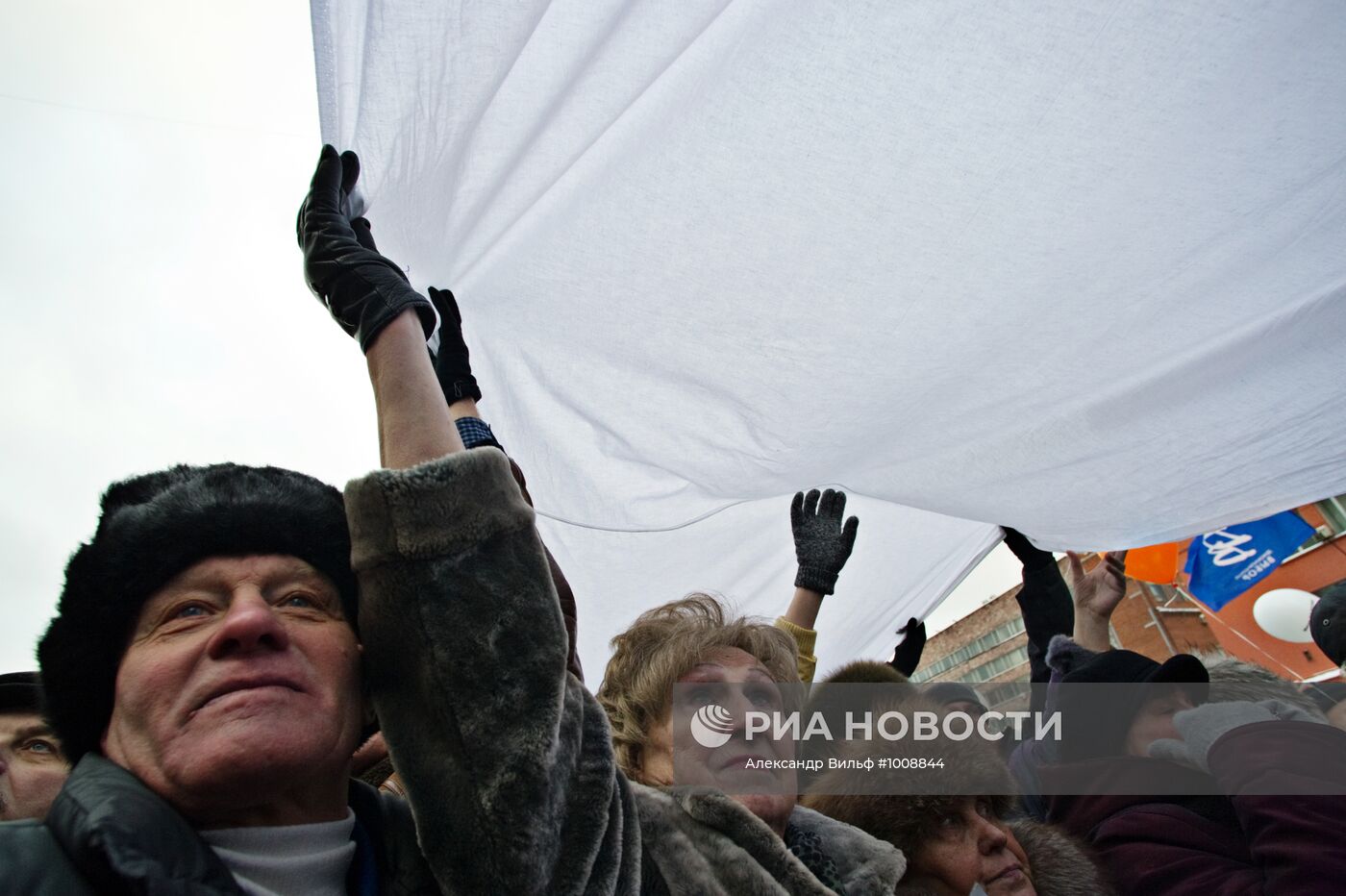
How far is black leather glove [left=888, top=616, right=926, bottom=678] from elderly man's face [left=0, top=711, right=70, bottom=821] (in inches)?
110

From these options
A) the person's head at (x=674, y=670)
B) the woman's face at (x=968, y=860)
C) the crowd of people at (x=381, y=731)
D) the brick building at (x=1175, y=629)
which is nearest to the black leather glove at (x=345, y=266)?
the crowd of people at (x=381, y=731)

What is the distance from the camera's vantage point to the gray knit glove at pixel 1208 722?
69.9 inches

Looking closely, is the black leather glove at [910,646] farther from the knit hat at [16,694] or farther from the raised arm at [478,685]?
the knit hat at [16,694]

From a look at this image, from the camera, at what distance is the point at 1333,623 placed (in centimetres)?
226

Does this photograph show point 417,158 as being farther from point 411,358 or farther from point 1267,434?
point 1267,434

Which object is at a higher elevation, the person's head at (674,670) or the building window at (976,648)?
the building window at (976,648)

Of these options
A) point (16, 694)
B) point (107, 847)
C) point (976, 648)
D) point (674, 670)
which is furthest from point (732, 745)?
point (976, 648)

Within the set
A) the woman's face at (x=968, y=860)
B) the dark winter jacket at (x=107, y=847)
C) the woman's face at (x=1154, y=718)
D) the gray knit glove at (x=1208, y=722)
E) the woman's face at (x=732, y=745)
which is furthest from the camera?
the woman's face at (x=1154, y=718)

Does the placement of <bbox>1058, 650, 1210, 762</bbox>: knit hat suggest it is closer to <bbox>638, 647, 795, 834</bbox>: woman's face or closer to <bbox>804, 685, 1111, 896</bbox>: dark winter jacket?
<bbox>804, 685, 1111, 896</bbox>: dark winter jacket

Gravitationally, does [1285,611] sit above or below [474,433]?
below

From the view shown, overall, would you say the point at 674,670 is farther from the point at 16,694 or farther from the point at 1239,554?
the point at 1239,554

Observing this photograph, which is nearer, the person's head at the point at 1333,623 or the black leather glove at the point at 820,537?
the person's head at the point at 1333,623

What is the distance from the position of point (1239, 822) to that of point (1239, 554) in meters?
3.78

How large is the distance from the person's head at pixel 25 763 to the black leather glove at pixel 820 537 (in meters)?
1.92
